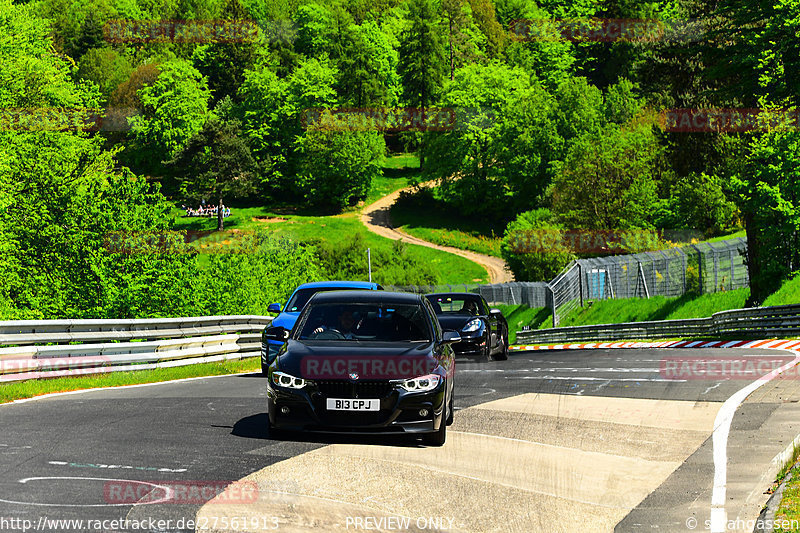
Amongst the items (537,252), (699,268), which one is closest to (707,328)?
(699,268)

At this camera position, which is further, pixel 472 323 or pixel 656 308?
pixel 656 308

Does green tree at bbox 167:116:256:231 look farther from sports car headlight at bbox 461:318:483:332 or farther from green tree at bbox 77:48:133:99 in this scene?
sports car headlight at bbox 461:318:483:332

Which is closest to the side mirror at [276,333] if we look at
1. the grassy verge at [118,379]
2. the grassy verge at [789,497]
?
the grassy verge at [118,379]

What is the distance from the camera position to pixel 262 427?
37.1 ft

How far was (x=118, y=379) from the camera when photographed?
18500 millimetres

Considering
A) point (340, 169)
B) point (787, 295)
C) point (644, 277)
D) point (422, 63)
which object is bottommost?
point (644, 277)

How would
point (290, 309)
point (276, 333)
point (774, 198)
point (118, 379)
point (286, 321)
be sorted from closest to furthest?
point (276, 333)
point (286, 321)
point (290, 309)
point (118, 379)
point (774, 198)

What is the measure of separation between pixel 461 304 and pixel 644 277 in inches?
1211

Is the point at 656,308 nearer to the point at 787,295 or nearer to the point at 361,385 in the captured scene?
the point at 787,295

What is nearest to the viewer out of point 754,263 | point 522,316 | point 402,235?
point 754,263

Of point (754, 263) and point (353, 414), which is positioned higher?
point (353, 414)

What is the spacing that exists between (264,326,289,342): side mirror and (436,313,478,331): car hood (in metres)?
5.59

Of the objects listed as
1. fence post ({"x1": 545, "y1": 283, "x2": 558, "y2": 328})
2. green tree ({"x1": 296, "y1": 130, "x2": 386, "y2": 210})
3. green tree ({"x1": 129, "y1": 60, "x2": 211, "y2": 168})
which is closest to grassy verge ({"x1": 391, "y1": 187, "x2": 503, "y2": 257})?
green tree ({"x1": 296, "y1": 130, "x2": 386, "y2": 210})

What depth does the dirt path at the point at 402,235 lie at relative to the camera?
3802 inches
